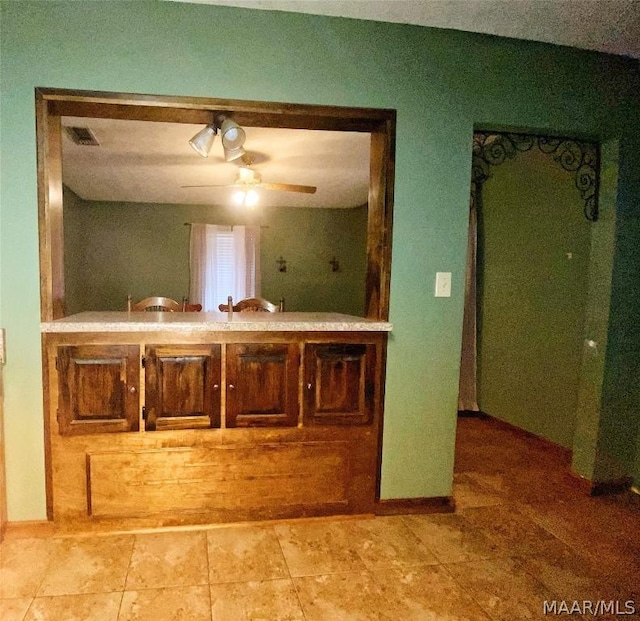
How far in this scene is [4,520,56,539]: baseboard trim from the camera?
6.14 feet

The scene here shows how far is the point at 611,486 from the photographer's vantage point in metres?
2.50

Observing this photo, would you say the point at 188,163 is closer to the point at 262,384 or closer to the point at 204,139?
the point at 204,139

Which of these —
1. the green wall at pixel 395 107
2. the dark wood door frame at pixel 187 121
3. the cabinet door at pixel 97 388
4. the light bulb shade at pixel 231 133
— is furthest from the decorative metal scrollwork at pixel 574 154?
the cabinet door at pixel 97 388

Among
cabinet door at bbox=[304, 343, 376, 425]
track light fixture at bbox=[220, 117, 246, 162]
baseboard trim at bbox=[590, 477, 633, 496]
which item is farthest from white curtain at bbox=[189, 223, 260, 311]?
baseboard trim at bbox=[590, 477, 633, 496]

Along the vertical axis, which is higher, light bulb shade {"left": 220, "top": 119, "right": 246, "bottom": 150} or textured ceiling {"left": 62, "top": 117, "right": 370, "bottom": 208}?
textured ceiling {"left": 62, "top": 117, "right": 370, "bottom": 208}

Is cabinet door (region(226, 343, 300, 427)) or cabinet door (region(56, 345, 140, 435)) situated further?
cabinet door (region(226, 343, 300, 427))

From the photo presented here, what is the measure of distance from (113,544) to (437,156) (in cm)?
224

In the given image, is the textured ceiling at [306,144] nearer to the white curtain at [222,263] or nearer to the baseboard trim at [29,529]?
the white curtain at [222,263]

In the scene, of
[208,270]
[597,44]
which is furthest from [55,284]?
[208,270]

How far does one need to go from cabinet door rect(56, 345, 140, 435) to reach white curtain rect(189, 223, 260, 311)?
447cm

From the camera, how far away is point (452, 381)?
2176 mm

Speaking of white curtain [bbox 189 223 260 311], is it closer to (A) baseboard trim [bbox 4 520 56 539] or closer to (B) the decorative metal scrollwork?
(B) the decorative metal scrollwork

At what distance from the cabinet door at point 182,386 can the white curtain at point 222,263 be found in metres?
4.46

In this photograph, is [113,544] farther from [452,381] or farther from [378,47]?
[378,47]
